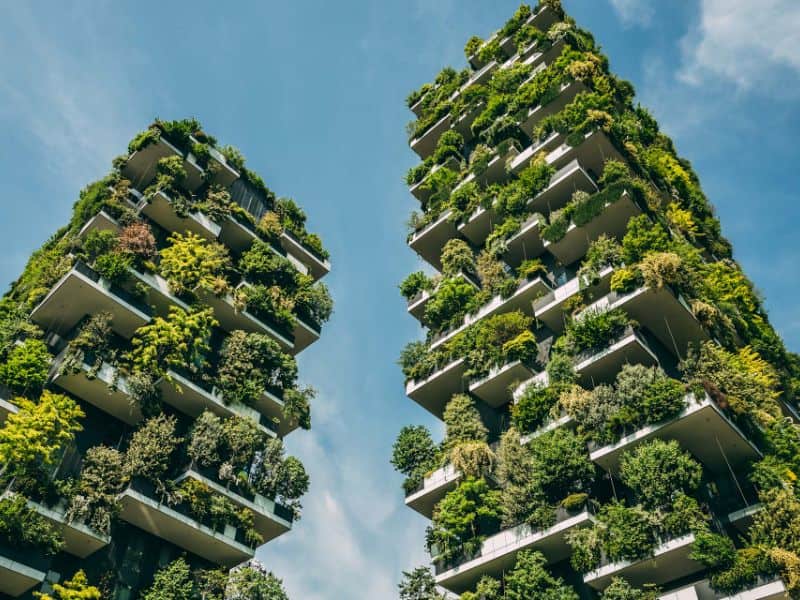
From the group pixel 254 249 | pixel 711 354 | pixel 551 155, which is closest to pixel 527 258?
pixel 551 155

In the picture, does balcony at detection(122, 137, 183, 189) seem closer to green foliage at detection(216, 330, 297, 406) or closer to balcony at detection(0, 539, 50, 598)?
green foliage at detection(216, 330, 297, 406)

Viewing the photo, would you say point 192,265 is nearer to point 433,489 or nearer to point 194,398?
point 194,398

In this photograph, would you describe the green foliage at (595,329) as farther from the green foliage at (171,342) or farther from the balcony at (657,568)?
the green foliage at (171,342)

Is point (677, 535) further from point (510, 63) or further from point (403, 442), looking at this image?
point (510, 63)

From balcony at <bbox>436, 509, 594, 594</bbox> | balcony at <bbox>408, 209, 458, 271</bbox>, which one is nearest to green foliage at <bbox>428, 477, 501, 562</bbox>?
balcony at <bbox>436, 509, 594, 594</bbox>

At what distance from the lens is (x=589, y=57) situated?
47188mm

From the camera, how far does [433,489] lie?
33656 millimetres

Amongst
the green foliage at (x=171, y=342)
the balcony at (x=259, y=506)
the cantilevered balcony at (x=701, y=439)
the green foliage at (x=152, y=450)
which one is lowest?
the cantilevered balcony at (x=701, y=439)

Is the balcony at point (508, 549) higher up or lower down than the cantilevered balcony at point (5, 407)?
lower down

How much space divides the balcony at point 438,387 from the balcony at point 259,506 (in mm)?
9920

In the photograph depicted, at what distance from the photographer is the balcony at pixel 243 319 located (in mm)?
37594

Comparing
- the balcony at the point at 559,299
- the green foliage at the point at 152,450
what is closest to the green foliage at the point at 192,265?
the green foliage at the point at 152,450

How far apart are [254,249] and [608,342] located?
68.8 ft

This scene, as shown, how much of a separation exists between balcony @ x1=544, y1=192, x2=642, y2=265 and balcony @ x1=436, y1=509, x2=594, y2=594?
14973mm
